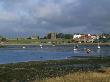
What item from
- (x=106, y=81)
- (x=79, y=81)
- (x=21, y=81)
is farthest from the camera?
(x=21, y=81)

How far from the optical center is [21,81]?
38.6 meters

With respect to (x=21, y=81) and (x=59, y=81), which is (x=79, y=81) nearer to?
(x=59, y=81)

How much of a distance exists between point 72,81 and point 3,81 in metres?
14.3

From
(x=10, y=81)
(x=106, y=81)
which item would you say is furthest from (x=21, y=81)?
(x=106, y=81)

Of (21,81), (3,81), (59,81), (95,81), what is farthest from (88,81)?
(3,81)

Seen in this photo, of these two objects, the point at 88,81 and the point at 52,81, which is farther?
the point at 52,81

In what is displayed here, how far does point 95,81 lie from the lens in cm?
2708

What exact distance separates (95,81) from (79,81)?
1366 millimetres

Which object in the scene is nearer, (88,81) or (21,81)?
(88,81)

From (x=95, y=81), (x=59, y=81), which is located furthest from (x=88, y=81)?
(x=59, y=81)

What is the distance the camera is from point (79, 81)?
27844mm

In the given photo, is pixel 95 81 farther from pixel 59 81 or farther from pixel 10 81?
pixel 10 81

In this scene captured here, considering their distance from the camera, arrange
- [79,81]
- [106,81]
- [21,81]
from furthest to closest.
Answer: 1. [21,81]
2. [79,81]
3. [106,81]

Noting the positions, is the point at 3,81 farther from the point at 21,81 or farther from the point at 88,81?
the point at 88,81
